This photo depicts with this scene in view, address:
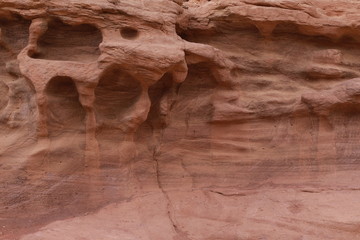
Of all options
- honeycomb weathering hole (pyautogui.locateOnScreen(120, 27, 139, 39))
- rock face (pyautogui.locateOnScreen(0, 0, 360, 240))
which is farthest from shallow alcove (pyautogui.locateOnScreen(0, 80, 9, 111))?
honeycomb weathering hole (pyautogui.locateOnScreen(120, 27, 139, 39))

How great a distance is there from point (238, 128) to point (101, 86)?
1678mm

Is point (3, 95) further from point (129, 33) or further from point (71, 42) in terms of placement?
point (129, 33)

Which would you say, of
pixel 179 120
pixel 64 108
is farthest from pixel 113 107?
pixel 179 120

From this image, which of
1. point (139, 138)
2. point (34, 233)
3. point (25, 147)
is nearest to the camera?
point (34, 233)

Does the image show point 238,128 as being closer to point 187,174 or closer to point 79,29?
point 187,174

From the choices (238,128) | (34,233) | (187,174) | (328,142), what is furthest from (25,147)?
(328,142)

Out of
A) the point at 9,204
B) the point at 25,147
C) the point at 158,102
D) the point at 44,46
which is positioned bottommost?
the point at 9,204

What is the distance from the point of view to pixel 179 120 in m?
5.63

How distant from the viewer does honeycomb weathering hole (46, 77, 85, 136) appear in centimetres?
500

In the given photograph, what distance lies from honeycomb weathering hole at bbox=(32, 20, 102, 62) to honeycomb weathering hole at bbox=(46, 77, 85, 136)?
314 millimetres

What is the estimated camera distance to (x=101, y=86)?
5.22m

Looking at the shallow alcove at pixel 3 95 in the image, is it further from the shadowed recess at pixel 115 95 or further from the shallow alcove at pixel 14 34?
the shadowed recess at pixel 115 95

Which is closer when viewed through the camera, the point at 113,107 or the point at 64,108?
the point at 64,108

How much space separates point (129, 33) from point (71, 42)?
65 centimetres
